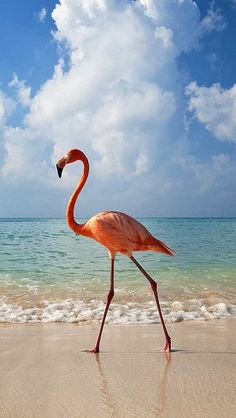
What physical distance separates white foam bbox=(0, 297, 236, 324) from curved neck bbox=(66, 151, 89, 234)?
2.15 meters

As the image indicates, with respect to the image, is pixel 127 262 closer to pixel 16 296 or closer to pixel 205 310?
pixel 16 296

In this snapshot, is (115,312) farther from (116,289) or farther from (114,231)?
(114,231)

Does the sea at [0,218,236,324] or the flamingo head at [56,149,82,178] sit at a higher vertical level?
the flamingo head at [56,149,82,178]

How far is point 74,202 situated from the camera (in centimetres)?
500

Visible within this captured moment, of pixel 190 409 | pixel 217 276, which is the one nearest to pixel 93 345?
pixel 190 409

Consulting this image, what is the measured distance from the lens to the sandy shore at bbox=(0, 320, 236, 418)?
10.1 feet

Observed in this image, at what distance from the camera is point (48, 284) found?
32.2 ft

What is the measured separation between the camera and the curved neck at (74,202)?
4949mm

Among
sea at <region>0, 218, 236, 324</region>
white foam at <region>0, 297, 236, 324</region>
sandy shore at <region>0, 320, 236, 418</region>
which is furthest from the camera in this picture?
sea at <region>0, 218, 236, 324</region>

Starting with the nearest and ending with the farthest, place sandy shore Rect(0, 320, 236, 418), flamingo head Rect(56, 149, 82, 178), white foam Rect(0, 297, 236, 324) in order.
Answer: sandy shore Rect(0, 320, 236, 418)
flamingo head Rect(56, 149, 82, 178)
white foam Rect(0, 297, 236, 324)

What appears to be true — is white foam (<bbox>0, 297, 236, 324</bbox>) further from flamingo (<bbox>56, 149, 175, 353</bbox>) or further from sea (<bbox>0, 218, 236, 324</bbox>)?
flamingo (<bbox>56, 149, 175, 353</bbox>)

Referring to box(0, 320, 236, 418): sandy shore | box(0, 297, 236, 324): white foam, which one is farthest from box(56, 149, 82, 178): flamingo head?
box(0, 297, 236, 324): white foam

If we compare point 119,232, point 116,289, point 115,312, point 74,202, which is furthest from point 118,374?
point 116,289

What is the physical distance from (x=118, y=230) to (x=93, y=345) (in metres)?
1.45
